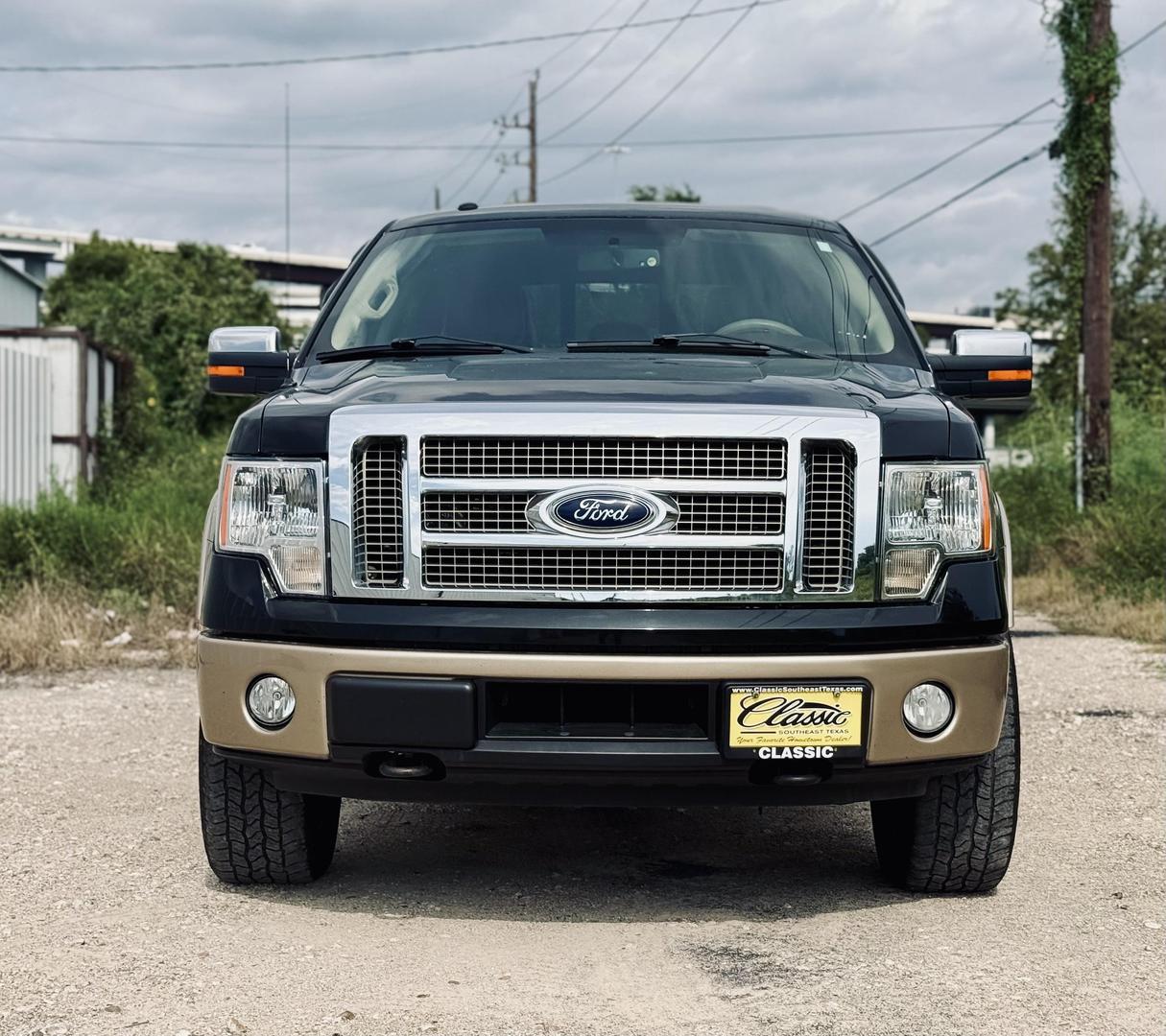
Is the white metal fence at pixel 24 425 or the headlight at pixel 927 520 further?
the white metal fence at pixel 24 425

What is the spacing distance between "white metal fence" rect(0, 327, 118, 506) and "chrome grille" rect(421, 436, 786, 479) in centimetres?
1074

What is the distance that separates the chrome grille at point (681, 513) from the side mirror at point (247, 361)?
4.28 ft

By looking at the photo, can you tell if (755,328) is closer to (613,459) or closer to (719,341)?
(719,341)

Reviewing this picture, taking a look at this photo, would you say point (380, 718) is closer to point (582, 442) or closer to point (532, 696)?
point (532, 696)

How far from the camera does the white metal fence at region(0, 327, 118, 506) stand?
46.2 ft

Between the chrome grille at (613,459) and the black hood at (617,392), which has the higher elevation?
the black hood at (617,392)

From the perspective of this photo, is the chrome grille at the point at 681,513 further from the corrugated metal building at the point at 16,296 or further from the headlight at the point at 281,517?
the corrugated metal building at the point at 16,296

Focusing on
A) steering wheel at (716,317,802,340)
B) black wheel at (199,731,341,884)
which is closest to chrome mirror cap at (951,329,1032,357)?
steering wheel at (716,317,802,340)

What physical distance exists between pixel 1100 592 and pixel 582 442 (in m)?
10.1

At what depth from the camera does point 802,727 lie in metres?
3.96

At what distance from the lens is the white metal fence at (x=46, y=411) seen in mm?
14078

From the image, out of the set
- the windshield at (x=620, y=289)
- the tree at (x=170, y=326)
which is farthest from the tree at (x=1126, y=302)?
the windshield at (x=620, y=289)

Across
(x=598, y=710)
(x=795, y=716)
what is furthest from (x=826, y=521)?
(x=598, y=710)

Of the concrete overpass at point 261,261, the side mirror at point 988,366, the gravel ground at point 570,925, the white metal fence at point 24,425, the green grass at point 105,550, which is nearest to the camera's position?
the gravel ground at point 570,925
